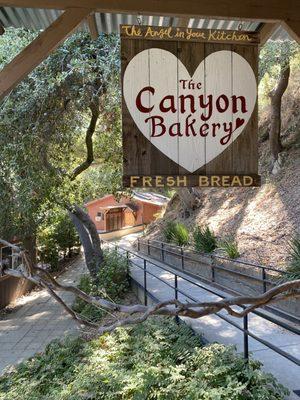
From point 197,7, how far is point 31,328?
10241 millimetres

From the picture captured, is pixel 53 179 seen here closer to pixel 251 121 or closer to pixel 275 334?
pixel 275 334

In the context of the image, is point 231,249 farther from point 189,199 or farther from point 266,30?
point 189,199

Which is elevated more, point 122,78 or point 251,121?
point 122,78

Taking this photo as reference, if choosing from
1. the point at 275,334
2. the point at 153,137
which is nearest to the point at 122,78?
the point at 153,137

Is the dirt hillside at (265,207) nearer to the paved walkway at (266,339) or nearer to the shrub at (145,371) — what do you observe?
the paved walkway at (266,339)

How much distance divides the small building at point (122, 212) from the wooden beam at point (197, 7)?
38.5 m

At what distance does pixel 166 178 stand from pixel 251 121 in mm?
756

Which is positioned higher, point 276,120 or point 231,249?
point 276,120

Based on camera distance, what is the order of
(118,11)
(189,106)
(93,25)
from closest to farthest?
(189,106) < (118,11) < (93,25)

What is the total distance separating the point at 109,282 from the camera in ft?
38.8

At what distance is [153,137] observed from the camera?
3.00 meters

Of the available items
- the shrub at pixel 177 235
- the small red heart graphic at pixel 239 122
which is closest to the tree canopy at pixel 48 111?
the shrub at pixel 177 235

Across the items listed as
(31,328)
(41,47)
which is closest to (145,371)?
(41,47)

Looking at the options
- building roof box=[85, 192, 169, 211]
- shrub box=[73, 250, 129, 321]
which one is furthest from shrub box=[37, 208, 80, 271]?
building roof box=[85, 192, 169, 211]
